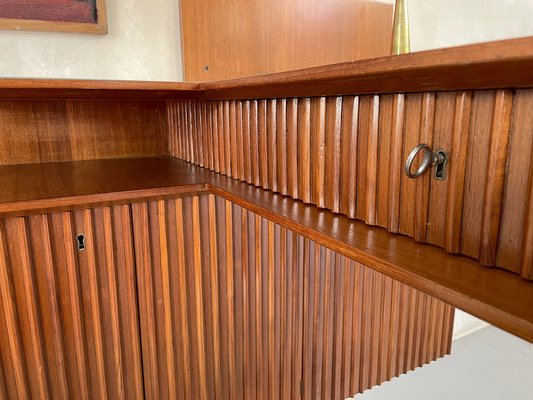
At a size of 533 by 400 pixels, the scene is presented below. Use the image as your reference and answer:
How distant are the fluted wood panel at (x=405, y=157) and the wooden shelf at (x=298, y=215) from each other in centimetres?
3

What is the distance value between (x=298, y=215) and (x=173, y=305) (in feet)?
2.42

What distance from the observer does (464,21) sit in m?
2.66

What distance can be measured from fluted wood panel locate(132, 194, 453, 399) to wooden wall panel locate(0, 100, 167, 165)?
0.59 meters

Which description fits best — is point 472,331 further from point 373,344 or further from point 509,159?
point 509,159

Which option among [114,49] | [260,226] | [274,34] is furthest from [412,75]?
[274,34]

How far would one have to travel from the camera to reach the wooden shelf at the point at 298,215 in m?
0.50

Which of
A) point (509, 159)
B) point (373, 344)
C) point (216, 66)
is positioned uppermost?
point (216, 66)

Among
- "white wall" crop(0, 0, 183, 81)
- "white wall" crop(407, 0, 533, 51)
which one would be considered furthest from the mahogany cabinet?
"white wall" crop(407, 0, 533, 51)

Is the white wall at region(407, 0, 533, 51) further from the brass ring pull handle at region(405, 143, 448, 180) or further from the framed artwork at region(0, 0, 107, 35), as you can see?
the brass ring pull handle at region(405, 143, 448, 180)

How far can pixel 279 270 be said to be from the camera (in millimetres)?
1491

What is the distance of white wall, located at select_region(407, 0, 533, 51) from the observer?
252cm

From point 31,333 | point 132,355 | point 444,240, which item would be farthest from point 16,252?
point 444,240

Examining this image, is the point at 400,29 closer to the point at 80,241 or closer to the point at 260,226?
the point at 260,226

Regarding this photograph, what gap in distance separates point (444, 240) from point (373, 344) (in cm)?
141
